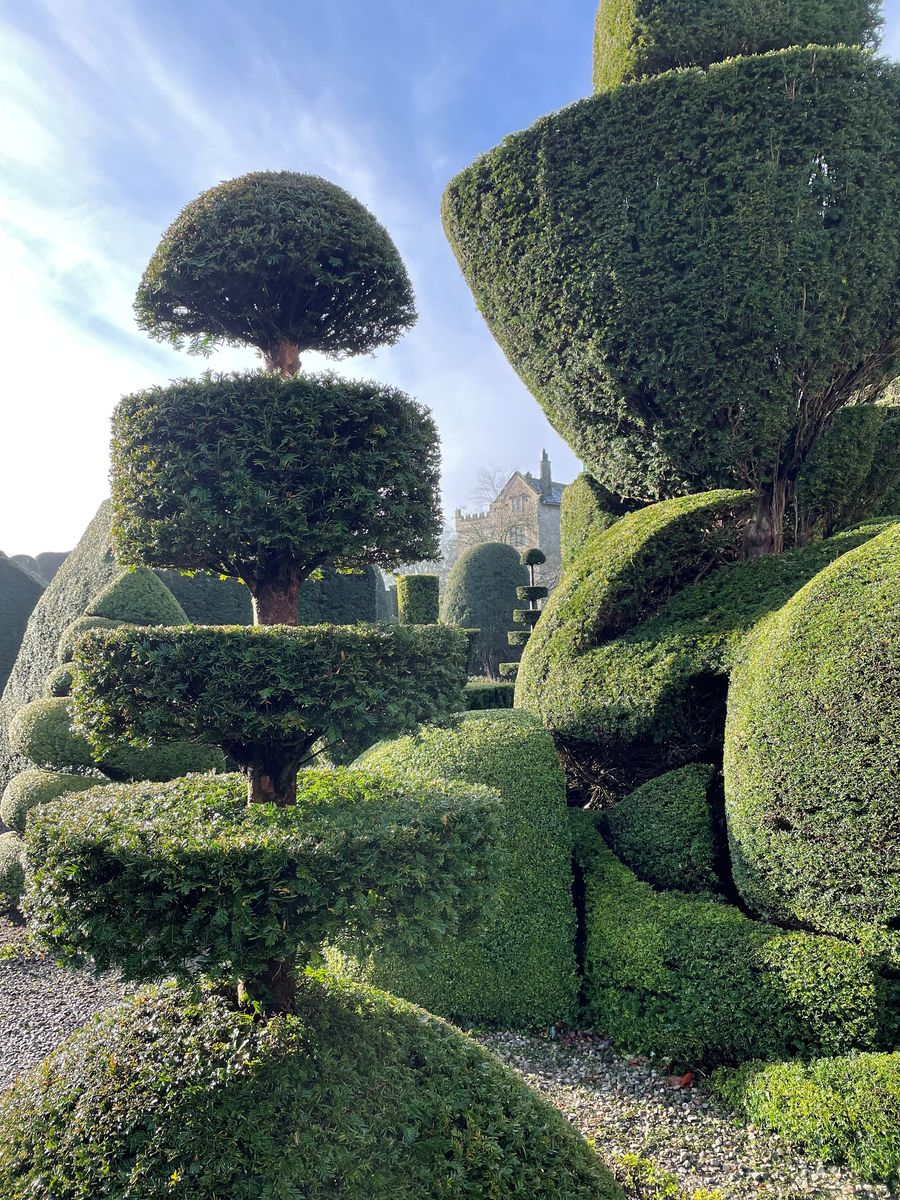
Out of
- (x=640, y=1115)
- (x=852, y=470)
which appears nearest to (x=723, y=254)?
(x=852, y=470)

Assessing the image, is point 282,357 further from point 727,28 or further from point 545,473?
point 545,473

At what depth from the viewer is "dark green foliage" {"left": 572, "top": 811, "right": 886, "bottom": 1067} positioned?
3711 millimetres

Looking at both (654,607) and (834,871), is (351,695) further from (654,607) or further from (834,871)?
(654,607)

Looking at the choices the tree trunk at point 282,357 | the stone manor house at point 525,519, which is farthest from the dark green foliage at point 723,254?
the stone manor house at point 525,519

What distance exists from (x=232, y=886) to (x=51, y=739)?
639 cm

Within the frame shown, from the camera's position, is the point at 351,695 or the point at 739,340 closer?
the point at 351,695

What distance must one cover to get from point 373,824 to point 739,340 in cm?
563

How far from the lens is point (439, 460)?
144 inches

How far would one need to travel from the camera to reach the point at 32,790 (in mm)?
7379

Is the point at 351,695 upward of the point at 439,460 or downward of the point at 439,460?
downward

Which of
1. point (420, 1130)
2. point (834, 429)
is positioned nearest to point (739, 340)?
point (834, 429)

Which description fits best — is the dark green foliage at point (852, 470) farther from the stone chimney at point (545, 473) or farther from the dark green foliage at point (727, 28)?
the stone chimney at point (545, 473)

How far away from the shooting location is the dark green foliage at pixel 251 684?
2.69m

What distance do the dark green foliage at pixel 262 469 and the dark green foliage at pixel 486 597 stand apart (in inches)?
589
